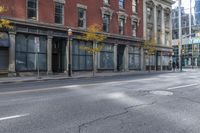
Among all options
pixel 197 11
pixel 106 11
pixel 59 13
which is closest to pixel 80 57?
pixel 59 13

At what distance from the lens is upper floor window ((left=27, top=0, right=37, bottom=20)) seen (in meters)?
27.2

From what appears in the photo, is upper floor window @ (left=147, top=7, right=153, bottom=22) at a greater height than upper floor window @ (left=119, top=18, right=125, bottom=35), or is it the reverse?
upper floor window @ (left=147, top=7, right=153, bottom=22)

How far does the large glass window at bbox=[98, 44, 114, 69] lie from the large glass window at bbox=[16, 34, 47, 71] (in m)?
8.76

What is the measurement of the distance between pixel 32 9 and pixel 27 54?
14.6 ft

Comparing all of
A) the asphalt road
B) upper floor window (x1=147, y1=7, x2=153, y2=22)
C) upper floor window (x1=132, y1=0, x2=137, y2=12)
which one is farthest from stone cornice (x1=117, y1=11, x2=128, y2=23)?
the asphalt road

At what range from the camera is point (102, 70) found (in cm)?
3500

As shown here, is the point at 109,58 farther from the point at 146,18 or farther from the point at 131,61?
the point at 146,18

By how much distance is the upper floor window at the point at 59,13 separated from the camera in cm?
2983

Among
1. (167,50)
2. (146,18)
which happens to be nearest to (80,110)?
(146,18)

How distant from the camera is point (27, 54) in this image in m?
26.8

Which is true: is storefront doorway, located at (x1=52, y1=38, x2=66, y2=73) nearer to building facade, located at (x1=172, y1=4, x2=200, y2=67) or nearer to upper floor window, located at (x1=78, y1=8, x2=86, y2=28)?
upper floor window, located at (x1=78, y1=8, x2=86, y2=28)

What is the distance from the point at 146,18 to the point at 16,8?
23.6 meters

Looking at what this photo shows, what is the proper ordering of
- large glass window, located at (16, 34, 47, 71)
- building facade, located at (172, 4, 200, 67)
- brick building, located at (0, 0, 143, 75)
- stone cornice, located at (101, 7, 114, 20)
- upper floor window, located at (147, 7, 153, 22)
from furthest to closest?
building facade, located at (172, 4, 200, 67)
upper floor window, located at (147, 7, 153, 22)
stone cornice, located at (101, 7, 114, 20)
large glass window, located at (16, 34, 47, 71)
brick building, located at (0, 0, 143, 75)

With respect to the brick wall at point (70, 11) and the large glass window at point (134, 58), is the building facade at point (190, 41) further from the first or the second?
the brick wall at point (70, 11)
